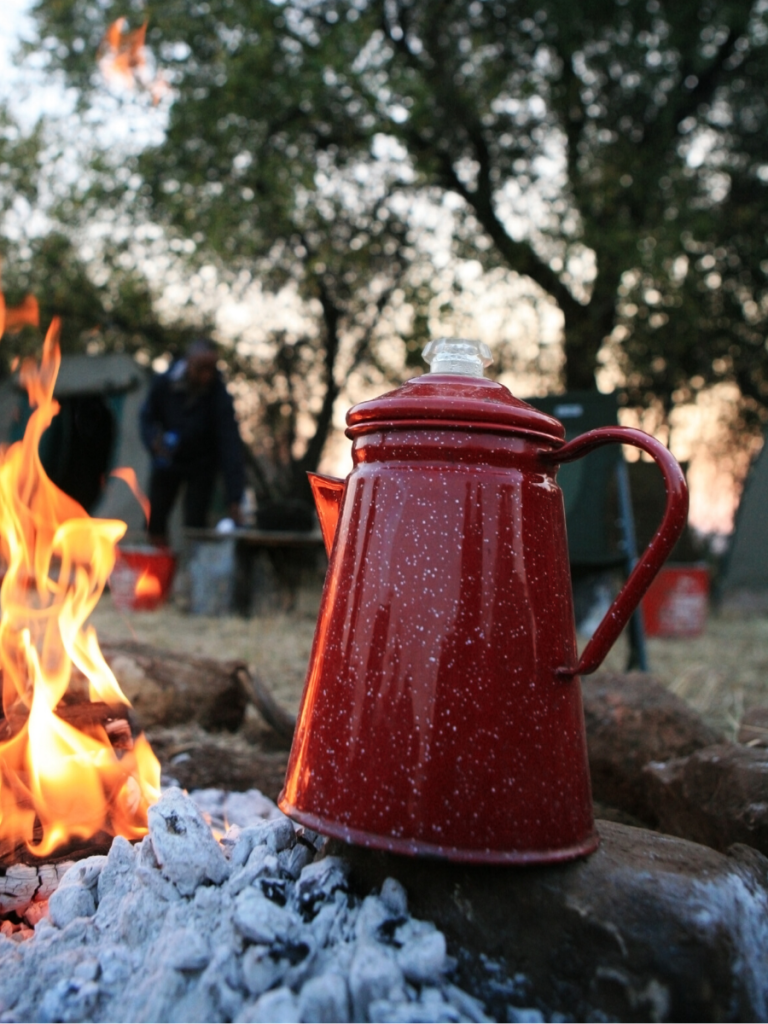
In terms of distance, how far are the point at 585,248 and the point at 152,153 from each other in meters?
3.71

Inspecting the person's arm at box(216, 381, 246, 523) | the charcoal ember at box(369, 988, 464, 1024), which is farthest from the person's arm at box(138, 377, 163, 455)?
the charcoal ember at box(369, 988, 464, 1024)

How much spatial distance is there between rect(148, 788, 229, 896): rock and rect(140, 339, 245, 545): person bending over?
15.5 ft

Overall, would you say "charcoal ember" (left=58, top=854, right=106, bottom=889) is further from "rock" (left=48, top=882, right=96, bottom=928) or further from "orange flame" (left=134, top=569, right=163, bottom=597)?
"orange flame" (left=134, top=569, right=163, bottom=597)

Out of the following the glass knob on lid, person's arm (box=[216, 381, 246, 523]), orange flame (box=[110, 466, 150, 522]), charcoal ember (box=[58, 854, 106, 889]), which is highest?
person's arm (box=[216, 381, 246, 523])

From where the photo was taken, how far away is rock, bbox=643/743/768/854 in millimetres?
1562

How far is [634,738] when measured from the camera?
2.29 m

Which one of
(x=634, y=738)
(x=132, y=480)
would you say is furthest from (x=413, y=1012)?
(x=132, y=480)

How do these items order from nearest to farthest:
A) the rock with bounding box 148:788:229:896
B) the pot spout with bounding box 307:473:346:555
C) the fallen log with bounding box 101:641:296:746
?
the rock with bounding box 148:788:229:896
the pot spout with bounding box 307:473:346:555
the fallen log with bounding box 101:641:296:746

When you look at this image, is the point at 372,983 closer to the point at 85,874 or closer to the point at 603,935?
the point at 603,935

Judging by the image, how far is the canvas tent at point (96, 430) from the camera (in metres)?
9.35

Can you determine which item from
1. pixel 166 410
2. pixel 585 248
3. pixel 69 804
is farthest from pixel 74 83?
pixel 69 804

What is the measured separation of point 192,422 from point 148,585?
123cm

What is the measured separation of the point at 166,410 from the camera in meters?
5.99

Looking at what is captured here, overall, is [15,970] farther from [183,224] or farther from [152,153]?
[152,153]
